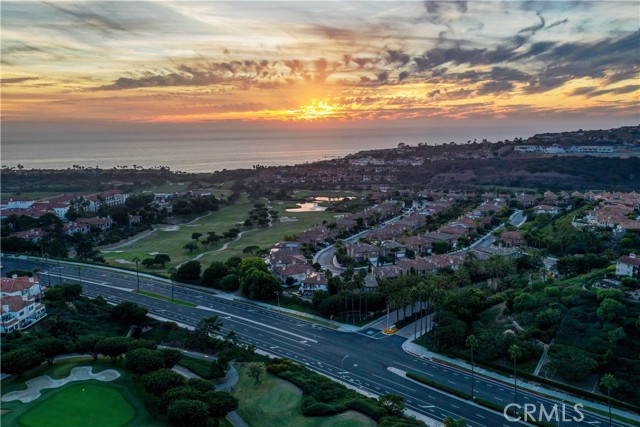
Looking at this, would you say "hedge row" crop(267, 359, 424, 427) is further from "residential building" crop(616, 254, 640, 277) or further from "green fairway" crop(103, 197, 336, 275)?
"green fairway" crop(103, 197, 336, 275)

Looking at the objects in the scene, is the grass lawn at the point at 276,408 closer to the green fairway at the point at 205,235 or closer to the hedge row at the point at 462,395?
the hedge row at the point at 462,395

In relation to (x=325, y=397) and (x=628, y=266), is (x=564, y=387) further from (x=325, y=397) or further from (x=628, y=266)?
(x=628, y=266)

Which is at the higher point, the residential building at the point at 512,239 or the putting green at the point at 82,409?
the residential building at the point at 512,239

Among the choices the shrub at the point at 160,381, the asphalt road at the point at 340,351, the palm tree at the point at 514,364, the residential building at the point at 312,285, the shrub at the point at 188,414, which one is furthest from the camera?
the residential building at the point at 312,285

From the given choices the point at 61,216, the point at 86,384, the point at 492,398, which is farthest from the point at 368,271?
the point at 61,216

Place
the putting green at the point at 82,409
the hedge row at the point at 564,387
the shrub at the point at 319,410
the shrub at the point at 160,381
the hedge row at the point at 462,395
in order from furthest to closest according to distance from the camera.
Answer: the hedge row at the point at 564,387, the shrub at the point at 319,410, the shrub at the point at 160,381, the hedge row at the point at 462,395, the putting green at the point at 82,409

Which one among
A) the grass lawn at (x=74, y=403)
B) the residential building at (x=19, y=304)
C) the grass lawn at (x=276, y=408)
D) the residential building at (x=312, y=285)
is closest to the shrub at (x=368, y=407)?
the grass lawn at (x=276, y=408)

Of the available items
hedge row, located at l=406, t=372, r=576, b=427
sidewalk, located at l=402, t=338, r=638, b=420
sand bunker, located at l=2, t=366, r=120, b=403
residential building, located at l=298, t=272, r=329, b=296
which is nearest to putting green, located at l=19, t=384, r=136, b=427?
sand bunker, located at l=2, t=366, r=120, b=403

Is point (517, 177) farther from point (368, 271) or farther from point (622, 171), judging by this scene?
point (368, 271)
